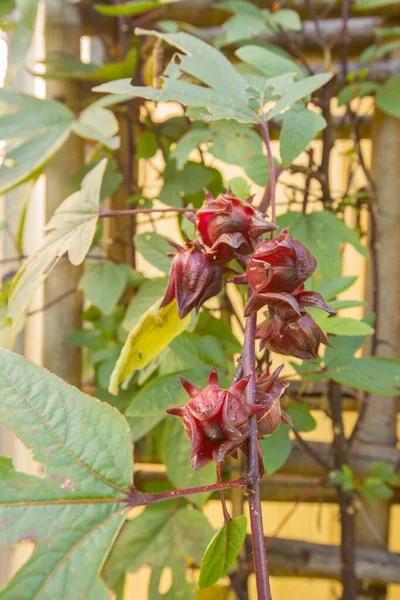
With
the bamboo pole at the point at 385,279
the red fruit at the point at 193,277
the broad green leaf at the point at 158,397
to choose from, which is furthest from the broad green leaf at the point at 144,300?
the bamboo pole at the point at 385,279

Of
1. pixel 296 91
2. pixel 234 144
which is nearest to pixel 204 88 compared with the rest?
pixel 296 91

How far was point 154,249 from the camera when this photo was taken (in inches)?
19.7

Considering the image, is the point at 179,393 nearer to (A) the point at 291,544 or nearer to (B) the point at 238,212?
(B) the point at 238,212

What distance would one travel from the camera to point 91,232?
0.35 m

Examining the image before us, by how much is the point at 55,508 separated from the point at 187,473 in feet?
0.86

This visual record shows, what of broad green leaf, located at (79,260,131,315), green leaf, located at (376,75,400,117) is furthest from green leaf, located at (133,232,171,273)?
green leaf, located at (376,75,400,117)

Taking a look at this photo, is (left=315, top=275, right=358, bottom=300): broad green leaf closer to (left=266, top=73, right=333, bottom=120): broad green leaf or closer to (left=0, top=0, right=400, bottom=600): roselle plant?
(left=0, top=0, right=400, bottom=600): roselle plant

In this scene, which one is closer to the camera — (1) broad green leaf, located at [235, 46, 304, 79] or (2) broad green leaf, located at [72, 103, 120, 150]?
(1) broad green leaf, located at [235, 46, 304, 79]

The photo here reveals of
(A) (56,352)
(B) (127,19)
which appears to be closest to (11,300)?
Result: (A) (56,352)

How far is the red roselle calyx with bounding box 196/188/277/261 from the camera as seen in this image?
274 millimetres

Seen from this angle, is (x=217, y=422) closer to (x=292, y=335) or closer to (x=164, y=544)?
(x=292, y=335)

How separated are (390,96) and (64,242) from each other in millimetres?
465

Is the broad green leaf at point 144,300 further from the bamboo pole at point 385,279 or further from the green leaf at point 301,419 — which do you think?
the bamboo pole at point 385,279

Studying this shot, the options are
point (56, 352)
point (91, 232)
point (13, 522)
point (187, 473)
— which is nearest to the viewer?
point (13, 522)
